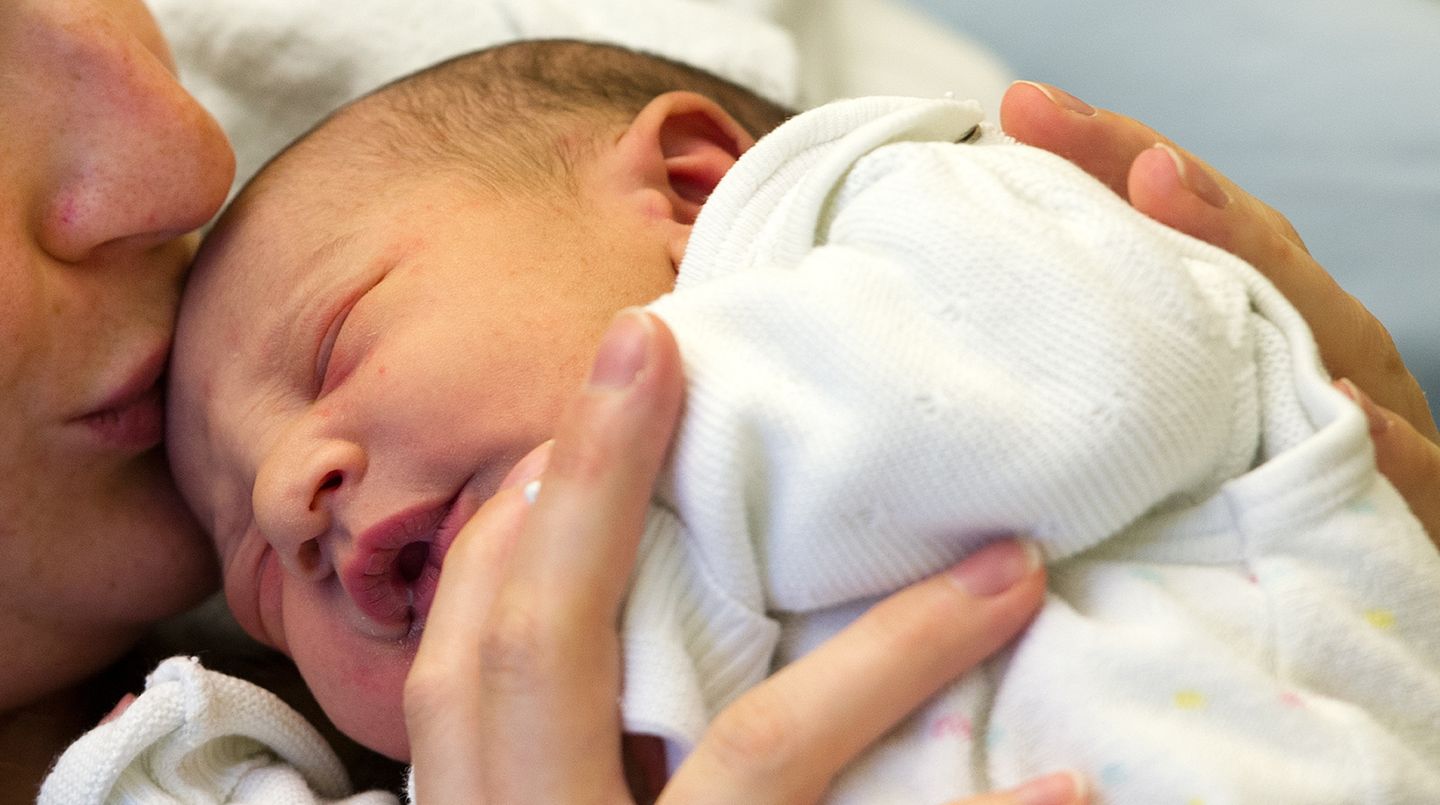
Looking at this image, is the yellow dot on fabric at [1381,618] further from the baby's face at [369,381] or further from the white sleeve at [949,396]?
the baby's face at [369,381]

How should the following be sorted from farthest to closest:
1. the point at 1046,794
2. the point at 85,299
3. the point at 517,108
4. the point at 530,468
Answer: the point at 517,108
the point at 85,299
the point at 530,468
the point at 1046,794

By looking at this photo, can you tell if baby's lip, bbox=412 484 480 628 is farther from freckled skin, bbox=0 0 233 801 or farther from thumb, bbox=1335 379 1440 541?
thumb, bbox=1335 379 1440 541

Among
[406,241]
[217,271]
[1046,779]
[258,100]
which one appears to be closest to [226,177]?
[217,271]

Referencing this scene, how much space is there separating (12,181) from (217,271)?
16cm

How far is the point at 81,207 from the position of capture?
0.92m

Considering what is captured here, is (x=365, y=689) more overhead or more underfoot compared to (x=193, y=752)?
more overhead

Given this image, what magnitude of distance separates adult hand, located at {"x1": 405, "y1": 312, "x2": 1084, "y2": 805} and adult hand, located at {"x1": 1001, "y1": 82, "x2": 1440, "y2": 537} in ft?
1.12

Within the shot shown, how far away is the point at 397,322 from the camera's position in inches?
33.5

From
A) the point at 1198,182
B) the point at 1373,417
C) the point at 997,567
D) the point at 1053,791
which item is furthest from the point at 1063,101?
the point at 1053,791

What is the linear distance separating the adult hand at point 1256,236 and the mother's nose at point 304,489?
574 millimetres

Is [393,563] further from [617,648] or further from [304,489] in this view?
[617,648]

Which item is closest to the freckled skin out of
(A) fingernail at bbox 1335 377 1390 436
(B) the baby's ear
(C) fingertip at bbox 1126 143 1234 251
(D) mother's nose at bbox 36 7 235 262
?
(D) mother's nose at bbox 36 7 235 262

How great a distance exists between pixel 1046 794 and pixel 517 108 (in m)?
0.74

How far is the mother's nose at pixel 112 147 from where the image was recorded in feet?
3.02
